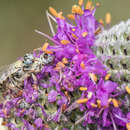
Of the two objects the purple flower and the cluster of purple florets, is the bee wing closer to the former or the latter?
the cluster of purple florets

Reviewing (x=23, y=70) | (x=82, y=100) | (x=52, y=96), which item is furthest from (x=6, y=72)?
(x=82, y=100)

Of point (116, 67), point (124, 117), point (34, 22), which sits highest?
point (34, 22)

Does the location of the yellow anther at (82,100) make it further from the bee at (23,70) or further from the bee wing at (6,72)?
the bee wing at (6,72)

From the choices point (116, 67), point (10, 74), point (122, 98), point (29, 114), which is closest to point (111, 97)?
point (122, 98)

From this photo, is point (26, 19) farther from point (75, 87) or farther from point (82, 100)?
point (82, 100)

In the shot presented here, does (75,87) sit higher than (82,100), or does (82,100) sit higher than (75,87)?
(75,87)

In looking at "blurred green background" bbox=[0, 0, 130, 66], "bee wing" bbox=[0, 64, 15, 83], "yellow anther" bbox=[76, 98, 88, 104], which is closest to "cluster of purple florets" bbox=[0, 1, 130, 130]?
"yellow anther" bbox=[76, 98, 88, 104]

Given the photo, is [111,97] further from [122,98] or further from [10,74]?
[10,74]
